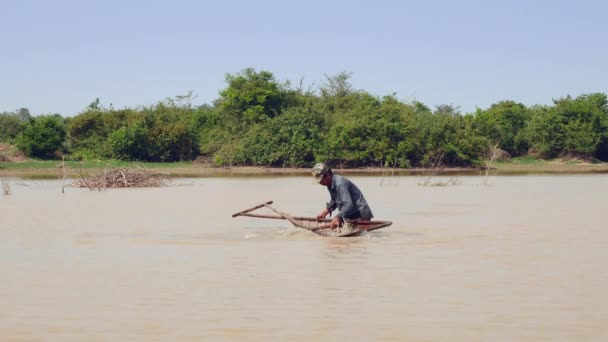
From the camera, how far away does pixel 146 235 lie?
547 inches

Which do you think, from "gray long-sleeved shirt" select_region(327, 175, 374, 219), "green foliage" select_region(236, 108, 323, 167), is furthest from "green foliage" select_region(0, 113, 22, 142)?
"gray long-sleeved shirt" select_region(327, 175, 374, 219)

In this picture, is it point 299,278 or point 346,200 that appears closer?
point 299,278

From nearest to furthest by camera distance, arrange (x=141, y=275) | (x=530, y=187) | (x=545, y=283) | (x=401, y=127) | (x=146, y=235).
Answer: (x=545, y=283) → (x=141, y=275) → (x=146, y=235) → (x=530, y=187) → (x=401, y=127)

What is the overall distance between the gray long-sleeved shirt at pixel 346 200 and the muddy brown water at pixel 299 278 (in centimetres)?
38

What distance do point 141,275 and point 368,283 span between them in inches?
99.1

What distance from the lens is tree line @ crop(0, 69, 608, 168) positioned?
45.2 meters

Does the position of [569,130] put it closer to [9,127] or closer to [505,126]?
[505,126]

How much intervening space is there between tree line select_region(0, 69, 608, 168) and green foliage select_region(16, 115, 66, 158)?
2.0 inches

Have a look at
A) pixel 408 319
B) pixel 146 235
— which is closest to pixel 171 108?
pixel 146 235

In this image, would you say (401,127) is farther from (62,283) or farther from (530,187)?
(62,283)

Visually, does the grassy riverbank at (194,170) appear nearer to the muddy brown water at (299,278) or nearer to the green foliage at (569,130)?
the green foliage at (569,130)

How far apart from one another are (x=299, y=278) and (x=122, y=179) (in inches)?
754

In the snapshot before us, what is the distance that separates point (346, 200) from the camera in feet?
40.7

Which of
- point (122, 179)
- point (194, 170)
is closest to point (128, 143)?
point (194, 170)
